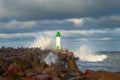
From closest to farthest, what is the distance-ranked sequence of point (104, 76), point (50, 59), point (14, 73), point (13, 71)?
point (104, 76) < point (14, 73) < point (13, 71) < point (50, 59)

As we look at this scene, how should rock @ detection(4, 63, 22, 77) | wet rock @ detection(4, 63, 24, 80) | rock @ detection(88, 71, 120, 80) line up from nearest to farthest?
rock @ detection(88, 71, 120, 80)
wet rock @ detection(4, 63, 24, 80)
rock @ detection(4, 63, 22, 77)

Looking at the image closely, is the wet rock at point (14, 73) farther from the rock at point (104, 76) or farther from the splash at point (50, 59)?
the splash at point (50, 59)

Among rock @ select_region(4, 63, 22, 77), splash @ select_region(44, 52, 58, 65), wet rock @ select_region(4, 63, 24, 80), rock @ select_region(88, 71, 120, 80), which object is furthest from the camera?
splash @ select_region(44, 52, 58, 65)

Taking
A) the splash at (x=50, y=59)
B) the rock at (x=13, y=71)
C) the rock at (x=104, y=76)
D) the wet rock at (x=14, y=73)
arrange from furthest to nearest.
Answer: the splash at (x=50, y=59)
the rock at (x=13, y=71)
the wet rock at (x=14, y=73)
the rock at (x=104, y=76)

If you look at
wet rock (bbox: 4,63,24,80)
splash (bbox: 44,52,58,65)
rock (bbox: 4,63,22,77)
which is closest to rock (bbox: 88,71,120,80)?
wet rock (bbox: 4,63,24,80)

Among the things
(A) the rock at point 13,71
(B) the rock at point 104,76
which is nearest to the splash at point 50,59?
(A) the rock at point 13,71

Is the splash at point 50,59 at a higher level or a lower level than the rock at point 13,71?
higher

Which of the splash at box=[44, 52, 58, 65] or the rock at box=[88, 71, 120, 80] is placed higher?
the splash at box=[44, 52, 58, 65]

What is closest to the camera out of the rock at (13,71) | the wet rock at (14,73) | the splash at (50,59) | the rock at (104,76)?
the rock at (104,76)

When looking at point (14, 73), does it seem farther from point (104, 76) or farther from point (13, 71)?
point (104, 76)

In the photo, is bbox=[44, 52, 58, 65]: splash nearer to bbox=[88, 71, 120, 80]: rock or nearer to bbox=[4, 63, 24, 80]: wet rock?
bbox=[4, 63, 24, 80]: wet rock

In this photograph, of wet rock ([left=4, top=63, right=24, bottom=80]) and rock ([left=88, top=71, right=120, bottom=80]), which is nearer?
rock ([left=88, top=71, right=120, bottom=80])

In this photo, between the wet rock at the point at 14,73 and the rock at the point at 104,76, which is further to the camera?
the wet rock at the point at 14,73

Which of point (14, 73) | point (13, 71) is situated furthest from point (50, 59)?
point (14, 73)
